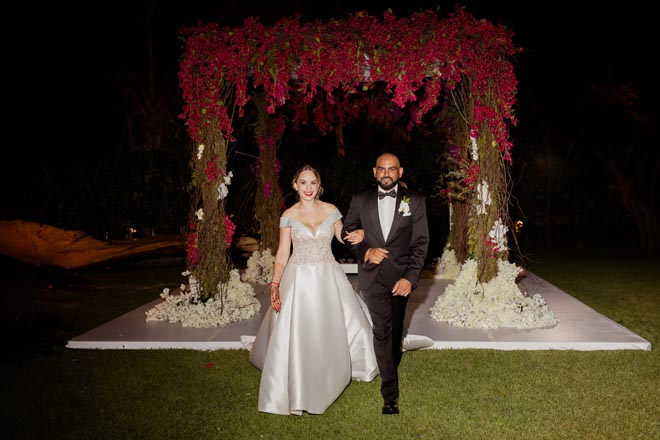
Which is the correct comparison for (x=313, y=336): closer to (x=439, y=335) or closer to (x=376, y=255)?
(x=376, y=255)

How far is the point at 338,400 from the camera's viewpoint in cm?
457

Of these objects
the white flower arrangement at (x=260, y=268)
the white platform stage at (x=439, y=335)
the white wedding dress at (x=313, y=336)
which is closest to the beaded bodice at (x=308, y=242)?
the white wedding dress at (x=313, y=336)

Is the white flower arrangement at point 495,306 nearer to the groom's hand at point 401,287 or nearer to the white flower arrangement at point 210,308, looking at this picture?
the white flower arrangement at point 210,308

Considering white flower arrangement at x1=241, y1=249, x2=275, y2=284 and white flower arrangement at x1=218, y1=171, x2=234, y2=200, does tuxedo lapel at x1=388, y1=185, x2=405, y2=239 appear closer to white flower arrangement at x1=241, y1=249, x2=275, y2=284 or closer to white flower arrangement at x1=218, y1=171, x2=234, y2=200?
white flower arrangement at x1=218, y1=171, x2=234, y2=200

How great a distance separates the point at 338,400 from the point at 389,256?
126 centimetres

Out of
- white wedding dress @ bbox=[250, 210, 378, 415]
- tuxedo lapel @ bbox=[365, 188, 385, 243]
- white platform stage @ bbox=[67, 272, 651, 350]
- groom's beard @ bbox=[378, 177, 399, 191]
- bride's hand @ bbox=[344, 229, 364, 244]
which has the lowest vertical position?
white platform stage @ bbox=[67, 272, 651, 350]

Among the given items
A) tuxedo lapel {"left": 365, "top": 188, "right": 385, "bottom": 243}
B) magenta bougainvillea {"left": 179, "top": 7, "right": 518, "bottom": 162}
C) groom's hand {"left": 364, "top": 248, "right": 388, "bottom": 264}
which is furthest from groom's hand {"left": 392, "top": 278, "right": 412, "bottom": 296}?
Answer: magenta bougainvillea {"left": 179, "top": 7, "right": 518, "bottom": 162}

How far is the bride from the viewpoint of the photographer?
4273 mm

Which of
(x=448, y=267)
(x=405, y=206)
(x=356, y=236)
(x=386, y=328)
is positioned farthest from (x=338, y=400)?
(x=448, y=267)

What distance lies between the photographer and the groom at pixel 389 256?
4191mm

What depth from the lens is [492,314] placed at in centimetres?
680

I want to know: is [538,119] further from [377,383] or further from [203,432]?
[203,432]

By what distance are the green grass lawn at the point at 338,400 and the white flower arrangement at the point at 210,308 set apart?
1006mm

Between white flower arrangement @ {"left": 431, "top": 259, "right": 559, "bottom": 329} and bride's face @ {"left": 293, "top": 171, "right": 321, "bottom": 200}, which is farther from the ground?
bride's face @ {"left": 293, "top": 171, "right": 321, "bottom": 200}
